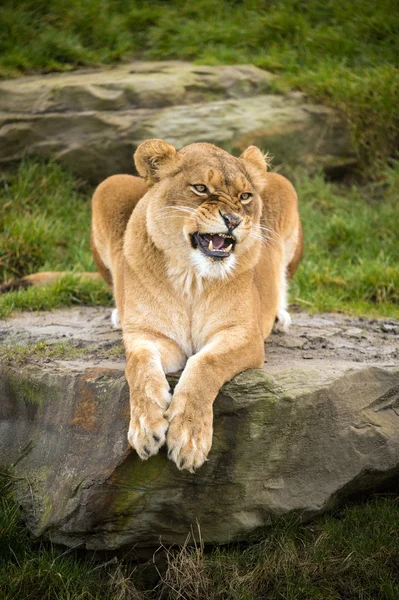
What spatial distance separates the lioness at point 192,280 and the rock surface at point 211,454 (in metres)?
0.19

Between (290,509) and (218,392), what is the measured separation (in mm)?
725

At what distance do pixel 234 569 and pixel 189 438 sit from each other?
867 mm

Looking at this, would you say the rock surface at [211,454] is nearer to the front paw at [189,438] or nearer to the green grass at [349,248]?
the front paw at [189,438]

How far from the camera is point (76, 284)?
6.15m

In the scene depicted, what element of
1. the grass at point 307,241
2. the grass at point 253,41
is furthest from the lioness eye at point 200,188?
the grass at point 253,41

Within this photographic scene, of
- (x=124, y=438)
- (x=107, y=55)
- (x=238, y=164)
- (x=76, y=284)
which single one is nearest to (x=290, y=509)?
(x=124, y=438)

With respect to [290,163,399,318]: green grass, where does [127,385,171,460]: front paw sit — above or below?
above

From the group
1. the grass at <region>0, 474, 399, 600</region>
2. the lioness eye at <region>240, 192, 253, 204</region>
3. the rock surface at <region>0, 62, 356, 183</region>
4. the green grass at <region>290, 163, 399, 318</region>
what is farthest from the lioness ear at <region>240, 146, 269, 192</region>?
the rock surface at <region>0, 62, 356, 183</region>

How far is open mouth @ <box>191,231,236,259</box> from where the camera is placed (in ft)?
11.8

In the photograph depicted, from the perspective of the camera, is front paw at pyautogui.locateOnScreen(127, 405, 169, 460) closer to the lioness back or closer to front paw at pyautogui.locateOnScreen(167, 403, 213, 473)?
front paw at pyautogui.locateOnScreen(167, 403, 213, 473)

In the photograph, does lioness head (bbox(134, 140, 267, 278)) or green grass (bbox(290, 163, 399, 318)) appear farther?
green grass (bbox(290, 163, 399, 318))

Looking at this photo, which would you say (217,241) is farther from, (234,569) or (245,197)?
(234,569)

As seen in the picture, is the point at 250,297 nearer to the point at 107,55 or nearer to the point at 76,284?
the point at 76,284

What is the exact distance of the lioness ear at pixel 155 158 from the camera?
386cm
